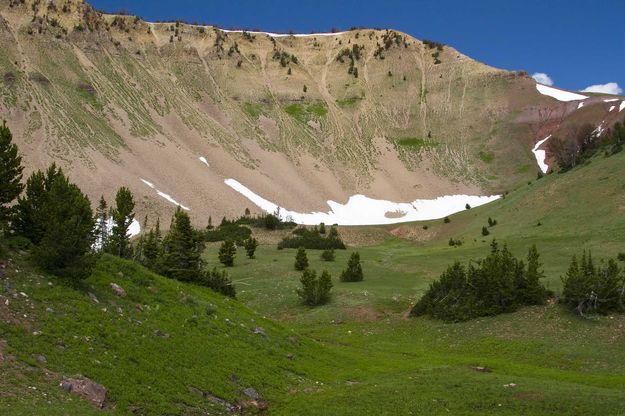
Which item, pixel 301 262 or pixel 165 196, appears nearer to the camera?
pixel 301 262

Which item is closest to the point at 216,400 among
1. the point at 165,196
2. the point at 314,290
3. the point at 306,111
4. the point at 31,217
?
the point at 31,217

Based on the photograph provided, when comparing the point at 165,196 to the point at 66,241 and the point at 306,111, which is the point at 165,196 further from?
the point at 66,241

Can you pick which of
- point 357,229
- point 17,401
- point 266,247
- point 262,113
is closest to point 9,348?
point 17,401

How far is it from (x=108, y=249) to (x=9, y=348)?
1070 inches

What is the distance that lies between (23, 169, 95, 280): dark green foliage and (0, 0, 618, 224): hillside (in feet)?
214

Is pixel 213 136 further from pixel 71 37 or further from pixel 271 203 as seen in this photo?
pixel 71 37

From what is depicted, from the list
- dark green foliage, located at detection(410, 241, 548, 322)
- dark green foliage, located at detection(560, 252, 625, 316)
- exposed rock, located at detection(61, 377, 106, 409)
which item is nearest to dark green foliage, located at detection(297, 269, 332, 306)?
dark green foliage, located at detection(410, 241, 548, 322)

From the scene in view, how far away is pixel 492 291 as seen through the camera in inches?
1448

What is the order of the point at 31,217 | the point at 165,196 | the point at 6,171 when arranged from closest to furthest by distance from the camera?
1. the point at 6,171
2. the point at 31,217
3. the point at 165,196

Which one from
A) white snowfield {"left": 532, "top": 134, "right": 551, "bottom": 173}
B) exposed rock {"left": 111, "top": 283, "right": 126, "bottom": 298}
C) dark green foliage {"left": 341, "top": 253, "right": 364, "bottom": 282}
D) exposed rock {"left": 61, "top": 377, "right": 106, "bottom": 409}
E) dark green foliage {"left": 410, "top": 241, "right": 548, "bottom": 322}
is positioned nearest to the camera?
exposed rock {"left": 61, "top": 377, "right": 106, "bottom": 409}

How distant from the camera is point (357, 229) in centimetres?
8850

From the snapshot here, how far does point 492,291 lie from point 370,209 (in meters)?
73.7

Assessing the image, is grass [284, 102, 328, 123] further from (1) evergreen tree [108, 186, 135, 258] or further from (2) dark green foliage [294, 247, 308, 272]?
(1) evergreen tree [108, 186, 135, 258]

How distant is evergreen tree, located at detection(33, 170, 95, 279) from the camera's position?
66.1 ft
